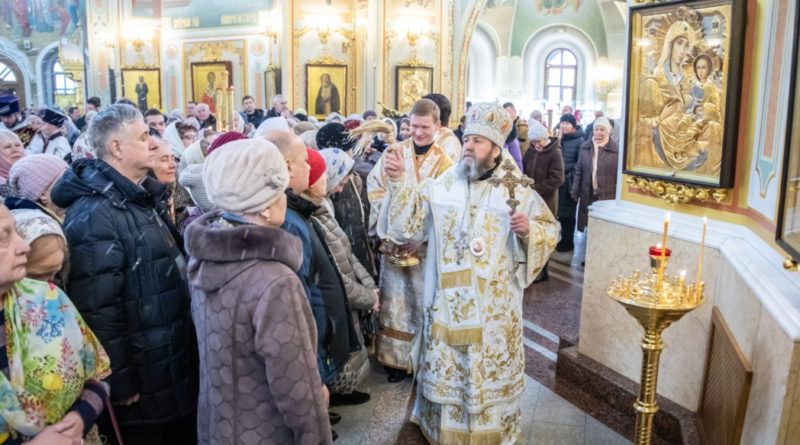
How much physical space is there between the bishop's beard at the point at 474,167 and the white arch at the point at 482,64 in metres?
19.4

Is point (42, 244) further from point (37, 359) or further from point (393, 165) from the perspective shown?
point (393, 165)

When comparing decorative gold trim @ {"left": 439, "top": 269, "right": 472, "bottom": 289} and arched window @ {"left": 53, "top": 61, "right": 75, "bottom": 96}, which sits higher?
arched window @ {"left": 53, "top": 61, "right": 75, "bottom": 96}

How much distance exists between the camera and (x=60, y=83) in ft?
77.0

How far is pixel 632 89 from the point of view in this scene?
3533 mm

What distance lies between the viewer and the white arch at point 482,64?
2180cm

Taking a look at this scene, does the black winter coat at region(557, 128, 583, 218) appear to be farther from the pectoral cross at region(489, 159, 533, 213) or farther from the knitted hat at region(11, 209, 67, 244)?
the knitted hat at region(11, 209, 67, 244)

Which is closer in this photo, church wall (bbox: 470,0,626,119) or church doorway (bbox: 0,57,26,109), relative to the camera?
church wall (bbox: 470,0,626,119)

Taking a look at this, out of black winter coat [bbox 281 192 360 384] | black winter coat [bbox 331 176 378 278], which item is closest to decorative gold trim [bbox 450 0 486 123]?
black winter coat [bbox 331 176 378 278]

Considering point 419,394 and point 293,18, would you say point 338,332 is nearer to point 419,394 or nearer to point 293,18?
point 419,394

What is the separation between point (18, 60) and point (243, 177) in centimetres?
2509

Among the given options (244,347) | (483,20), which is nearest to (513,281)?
(244,347)

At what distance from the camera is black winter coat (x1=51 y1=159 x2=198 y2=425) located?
2.33 m

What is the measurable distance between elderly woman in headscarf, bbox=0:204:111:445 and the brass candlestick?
1.70m

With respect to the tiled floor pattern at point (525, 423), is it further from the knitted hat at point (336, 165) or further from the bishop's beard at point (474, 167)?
the bishop's beard at point (474, 167)
